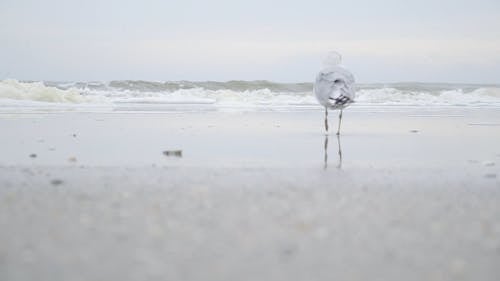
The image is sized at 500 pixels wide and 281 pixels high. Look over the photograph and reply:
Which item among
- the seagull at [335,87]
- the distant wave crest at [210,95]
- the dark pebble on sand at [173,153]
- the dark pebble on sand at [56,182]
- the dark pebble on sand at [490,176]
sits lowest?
the distant wave crest at [210,95]

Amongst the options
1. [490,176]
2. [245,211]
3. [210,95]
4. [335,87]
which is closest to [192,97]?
[210,95]

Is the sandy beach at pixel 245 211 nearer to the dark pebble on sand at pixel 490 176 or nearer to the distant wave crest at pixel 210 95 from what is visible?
the dark pebble on sand at pixel 490 176

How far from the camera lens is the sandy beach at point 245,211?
224cm

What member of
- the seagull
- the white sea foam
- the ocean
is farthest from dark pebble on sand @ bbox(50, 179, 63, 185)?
the white sea foam

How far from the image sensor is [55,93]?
15969 millimetres

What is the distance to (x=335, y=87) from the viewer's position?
8.81 m

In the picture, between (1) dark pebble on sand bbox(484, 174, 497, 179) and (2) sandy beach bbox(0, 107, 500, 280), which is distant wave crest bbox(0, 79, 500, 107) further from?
(1) dark pebble on sand bbox(484, 174, 497, 179)

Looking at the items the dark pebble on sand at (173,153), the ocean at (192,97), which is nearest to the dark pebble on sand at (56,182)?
the dark pebble on sand at (173,153)

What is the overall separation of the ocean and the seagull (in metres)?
5.85

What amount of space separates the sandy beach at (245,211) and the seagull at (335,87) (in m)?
1.90

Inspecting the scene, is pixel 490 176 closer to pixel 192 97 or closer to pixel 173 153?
pixel 173 153

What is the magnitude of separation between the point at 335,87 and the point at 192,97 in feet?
39.7

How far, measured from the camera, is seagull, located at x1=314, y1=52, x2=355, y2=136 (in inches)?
345

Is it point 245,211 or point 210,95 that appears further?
point 210,95
